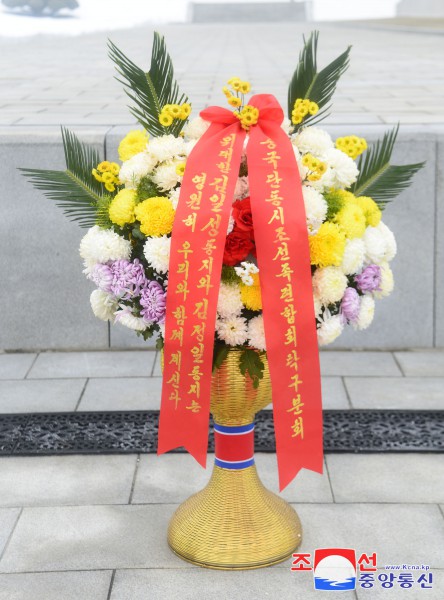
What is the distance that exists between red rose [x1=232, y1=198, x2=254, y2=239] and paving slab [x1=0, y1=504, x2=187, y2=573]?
1.29 meters

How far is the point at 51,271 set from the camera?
19.6ft

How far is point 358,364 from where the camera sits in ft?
18.8

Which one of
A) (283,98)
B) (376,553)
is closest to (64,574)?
(376,553)

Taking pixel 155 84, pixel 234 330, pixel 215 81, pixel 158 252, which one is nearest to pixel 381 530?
pixel 234 330

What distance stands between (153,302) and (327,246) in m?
0.62

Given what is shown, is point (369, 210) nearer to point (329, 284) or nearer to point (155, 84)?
point (329, 284)

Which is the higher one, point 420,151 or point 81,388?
point 420,151

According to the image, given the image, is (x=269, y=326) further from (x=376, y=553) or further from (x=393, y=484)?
(x=393, y=484)

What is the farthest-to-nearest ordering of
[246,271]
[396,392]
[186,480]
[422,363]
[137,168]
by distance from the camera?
[422,363]
[396,392]
[186,480]
[137,168]
[246,271]

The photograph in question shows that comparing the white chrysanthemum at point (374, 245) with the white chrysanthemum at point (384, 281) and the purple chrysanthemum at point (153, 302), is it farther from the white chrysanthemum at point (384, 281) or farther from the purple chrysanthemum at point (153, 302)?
the purple chrysanthemum at point (153, 302)

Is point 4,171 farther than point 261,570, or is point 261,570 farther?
point 4,171

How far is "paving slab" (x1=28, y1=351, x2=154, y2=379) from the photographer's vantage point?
561 centimetres

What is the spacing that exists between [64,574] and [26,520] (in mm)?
496

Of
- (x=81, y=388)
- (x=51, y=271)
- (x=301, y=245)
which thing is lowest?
(x=81, y=388)
